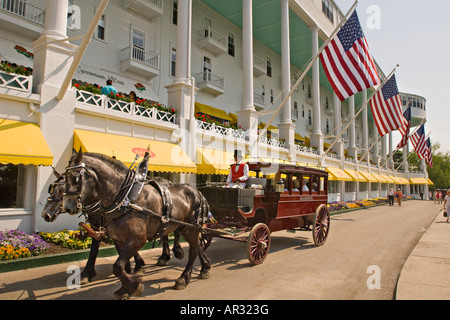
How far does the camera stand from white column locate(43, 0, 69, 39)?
9.48m

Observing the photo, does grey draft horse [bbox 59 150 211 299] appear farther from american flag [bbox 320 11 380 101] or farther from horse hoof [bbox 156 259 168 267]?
american flag [bbox 320 11 380 101]

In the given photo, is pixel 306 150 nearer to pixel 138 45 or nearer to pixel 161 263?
pixel 138 45

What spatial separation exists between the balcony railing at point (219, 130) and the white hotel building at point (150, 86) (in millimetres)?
92

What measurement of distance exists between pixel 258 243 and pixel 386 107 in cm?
1772

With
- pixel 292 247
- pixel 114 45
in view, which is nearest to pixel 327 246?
pixel 292 247

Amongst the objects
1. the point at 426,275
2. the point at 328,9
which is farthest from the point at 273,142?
the point at 328,9

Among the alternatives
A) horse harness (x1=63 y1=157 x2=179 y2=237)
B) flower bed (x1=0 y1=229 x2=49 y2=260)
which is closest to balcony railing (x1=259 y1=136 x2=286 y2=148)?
flower bed (x1=0 y1=229 x2=49 y2=260)

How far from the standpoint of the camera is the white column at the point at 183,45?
1430 cm

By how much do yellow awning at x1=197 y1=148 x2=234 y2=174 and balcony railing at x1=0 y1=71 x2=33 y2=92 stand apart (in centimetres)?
725

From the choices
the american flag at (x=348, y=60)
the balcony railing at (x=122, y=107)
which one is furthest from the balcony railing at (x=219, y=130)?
the american flag at (x=348, y=60)

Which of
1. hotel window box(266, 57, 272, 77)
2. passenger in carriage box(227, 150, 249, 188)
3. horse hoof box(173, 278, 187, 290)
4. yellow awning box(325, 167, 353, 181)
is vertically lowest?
horse hoof box(173, 278, 187, 290)

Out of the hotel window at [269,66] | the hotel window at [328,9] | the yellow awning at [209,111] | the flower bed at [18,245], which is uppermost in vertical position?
the hotel window at [328,9]

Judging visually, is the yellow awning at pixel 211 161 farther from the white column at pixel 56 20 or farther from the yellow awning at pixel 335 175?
the yellow awning at pixel 335 175

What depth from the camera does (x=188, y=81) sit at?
1425 centimetres
